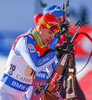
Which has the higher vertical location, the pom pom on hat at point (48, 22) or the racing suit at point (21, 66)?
the pom pom on hat at point (48, 22)

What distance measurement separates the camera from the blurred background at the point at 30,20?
A: 412cm

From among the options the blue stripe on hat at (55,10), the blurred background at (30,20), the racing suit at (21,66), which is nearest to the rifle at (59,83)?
the racing suit at (21,66)

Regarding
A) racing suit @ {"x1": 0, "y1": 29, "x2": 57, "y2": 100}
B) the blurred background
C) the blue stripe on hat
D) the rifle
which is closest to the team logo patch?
racing suit @ {"x1": 0, "y1": 29, "x2": 57, "y2": 100}

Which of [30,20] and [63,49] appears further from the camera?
[30,20]

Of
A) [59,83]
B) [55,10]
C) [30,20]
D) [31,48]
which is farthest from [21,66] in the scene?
[30,20]

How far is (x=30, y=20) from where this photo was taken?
16.1ft

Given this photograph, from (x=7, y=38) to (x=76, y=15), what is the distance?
6.07 ft

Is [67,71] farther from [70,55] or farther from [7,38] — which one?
[7,38]

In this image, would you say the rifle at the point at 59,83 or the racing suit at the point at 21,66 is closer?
the racing suit at the point at 21,66

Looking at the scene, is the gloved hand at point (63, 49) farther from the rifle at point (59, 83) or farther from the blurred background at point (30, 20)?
the blurred background at point (30, 20)

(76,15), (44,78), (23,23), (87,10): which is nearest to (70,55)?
(44,78)

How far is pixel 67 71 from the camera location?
8.64ft

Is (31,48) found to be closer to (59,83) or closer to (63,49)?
(63,49)

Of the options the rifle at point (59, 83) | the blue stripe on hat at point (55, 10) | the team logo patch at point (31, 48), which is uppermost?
the blue stripe on hat at point (55, 10)
